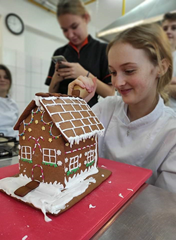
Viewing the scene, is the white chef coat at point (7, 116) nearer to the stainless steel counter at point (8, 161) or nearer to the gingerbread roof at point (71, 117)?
the stainless steel counter at point (8, 161)

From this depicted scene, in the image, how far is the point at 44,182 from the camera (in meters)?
0.47

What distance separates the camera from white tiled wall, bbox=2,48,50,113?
2.42 m

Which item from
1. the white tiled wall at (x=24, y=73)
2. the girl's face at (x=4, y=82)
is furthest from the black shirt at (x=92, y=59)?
the white tiled wall at (x=24, y=73)

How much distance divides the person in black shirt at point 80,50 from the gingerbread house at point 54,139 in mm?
513

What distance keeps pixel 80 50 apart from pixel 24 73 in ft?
5.60

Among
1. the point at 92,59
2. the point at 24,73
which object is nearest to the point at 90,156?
the point at 92,59

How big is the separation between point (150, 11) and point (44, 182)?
1.94 meters

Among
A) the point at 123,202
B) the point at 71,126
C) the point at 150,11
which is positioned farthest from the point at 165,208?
the point at 150,11

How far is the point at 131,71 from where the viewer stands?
69 centimetres

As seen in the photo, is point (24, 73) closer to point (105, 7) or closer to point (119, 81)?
point (105, 7)

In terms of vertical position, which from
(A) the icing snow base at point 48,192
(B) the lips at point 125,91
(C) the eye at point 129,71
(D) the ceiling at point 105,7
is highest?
(D) the ceiling at point 105,7

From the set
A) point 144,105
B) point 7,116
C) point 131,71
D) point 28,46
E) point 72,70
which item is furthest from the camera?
point 28,46

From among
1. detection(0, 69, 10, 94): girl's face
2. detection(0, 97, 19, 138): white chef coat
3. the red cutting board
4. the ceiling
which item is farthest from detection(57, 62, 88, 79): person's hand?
the ceiling

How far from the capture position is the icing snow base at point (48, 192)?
379 millimetres
